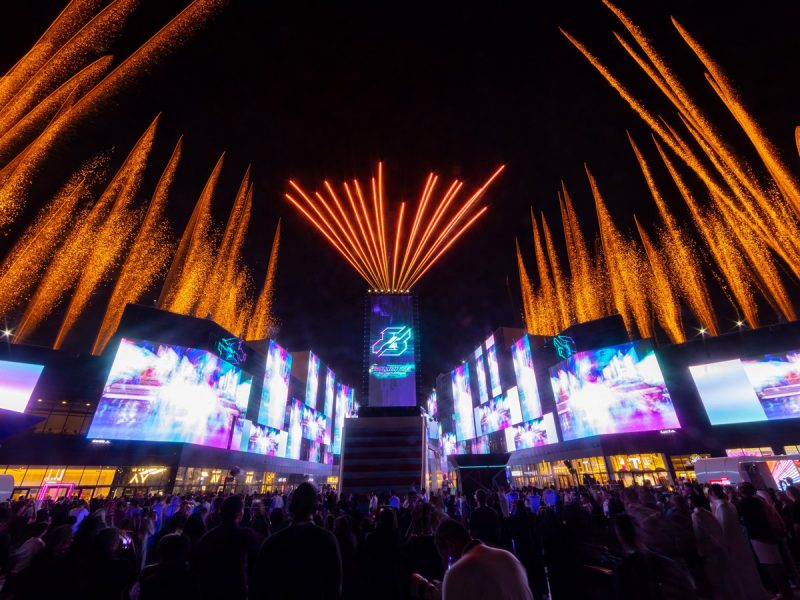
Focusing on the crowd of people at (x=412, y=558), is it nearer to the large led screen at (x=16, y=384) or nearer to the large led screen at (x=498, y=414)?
the large led screen at (x=16, y=384)

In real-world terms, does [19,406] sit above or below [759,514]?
above

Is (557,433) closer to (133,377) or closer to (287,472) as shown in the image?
(287,472)

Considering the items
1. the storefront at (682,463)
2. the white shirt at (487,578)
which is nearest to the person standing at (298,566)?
the white shirt at (487,578)

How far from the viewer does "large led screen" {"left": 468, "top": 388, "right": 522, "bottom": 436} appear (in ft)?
170

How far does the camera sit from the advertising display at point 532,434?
43812 millimetres

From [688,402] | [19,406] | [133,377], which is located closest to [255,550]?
[133,377]

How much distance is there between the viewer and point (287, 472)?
187 feet

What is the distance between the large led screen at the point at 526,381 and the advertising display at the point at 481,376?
451 inches

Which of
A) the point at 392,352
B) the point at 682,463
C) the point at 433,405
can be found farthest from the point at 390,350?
the point at 433,405

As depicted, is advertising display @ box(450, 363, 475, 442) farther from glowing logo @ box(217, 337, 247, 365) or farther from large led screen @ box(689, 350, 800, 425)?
glowing logo @ box(217, 337, 247, 365)

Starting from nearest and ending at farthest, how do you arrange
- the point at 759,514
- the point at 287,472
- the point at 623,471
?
the point at 759,514 < the point at 623,471 < the point at 287,472

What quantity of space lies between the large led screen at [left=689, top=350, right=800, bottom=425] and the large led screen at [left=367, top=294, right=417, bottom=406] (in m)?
28.7

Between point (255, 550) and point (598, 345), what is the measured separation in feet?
133

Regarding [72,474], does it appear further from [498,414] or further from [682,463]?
[682,463]
